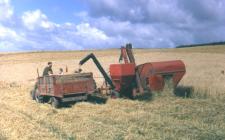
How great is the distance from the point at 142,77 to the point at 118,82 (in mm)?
1273

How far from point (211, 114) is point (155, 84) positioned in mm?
5969

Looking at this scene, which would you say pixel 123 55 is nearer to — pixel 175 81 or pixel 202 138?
pixel 175 81

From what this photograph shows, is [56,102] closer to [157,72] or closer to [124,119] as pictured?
[157,72]

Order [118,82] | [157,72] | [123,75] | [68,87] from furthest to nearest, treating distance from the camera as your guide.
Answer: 1. [118,82]
2. [123,75]
3. [157,72]
4. [68,87]

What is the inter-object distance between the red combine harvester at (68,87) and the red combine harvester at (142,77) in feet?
6.71

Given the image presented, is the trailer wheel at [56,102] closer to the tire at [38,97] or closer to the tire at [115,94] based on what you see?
the tire at [38,97]

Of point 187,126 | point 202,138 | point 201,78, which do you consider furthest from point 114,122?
point 201,78

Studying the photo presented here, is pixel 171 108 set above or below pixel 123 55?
below

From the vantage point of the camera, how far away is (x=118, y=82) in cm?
2245

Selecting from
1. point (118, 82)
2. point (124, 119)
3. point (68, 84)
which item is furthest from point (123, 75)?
point (124, 119)

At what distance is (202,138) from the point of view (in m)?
11.4

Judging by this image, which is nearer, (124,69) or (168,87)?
(168,87)

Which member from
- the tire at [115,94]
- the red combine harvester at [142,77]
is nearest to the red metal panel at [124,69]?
A: the red combine harvester at [142,77]

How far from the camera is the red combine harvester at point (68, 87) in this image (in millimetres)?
20047
